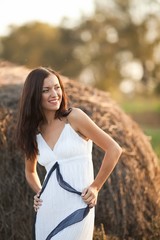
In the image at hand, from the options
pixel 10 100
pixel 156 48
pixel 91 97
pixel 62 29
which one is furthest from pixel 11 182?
pixel 62 29

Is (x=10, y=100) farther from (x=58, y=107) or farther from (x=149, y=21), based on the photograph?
(x=149, y=21)

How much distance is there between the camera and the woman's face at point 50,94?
202 inches

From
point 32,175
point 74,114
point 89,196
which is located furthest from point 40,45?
point 89,196

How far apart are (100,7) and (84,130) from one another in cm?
4900

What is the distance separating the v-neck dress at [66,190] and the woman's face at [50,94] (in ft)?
0.54

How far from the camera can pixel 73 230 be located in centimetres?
501

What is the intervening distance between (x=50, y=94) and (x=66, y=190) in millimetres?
683

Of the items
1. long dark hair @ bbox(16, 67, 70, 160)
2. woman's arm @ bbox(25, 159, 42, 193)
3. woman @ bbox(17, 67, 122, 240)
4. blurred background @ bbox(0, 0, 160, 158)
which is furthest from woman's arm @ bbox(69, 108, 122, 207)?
blurred background @ bbox(0, 0, 160, 158)

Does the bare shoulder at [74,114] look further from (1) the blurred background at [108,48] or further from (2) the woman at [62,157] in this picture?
(1) the blurred background at [108,48]

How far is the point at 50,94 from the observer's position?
5.14m

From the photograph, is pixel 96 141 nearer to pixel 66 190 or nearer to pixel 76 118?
pixel 76 118

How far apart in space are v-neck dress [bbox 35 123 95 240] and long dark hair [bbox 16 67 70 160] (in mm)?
126

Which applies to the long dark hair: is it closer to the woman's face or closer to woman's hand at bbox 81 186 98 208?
the woman's face

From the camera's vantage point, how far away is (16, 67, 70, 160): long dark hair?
516cm
